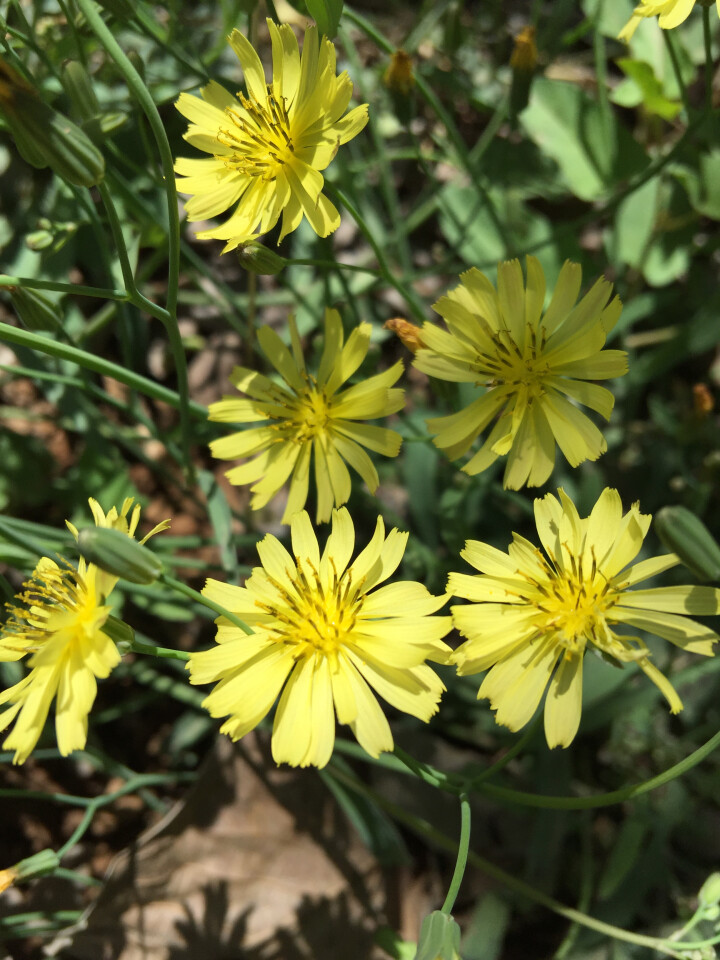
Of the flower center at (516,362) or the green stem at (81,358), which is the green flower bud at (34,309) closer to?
the green stem at (81,358)

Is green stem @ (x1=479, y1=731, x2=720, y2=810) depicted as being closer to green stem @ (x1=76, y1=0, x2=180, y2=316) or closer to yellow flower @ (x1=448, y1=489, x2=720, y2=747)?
yellow flower @ (x1=448, y1=489, x2=720, y2=747)

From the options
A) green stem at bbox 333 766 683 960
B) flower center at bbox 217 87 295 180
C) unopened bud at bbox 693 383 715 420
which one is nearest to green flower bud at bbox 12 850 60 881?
green stem at bbox 333 766 683 960

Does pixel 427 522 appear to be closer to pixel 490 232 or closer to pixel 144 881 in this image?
pixel 490 232

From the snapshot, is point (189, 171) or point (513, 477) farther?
point (189, 171)

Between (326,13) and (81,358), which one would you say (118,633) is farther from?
(326,13)

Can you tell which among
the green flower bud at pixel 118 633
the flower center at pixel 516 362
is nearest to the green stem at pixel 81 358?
the green flower bud at pixel 118 633

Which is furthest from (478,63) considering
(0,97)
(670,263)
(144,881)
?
(144,881)
